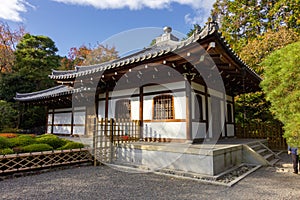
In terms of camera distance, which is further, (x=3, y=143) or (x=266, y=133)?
(x=266, y=133)

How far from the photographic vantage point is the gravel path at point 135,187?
133 inches

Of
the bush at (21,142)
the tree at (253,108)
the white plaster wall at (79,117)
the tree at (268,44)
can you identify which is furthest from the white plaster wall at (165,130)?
the tree at (253,108)

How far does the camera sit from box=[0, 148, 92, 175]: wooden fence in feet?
14.9

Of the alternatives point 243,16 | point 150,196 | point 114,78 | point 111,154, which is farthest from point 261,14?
point 150,196

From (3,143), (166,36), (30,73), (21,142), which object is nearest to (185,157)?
(21,142)

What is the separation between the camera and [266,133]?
9680mm

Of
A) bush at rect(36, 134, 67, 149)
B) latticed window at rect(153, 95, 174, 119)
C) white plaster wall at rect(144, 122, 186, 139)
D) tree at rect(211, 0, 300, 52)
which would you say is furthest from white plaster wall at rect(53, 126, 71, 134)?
tree at rect(211, 0, 300, 52)

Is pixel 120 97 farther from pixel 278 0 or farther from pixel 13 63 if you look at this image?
pixel 13 63

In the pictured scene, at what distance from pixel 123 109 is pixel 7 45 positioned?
18.0 metres

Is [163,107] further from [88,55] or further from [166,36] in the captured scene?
[88,55]

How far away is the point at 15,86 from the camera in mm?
16594

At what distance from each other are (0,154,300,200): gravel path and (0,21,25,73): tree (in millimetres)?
17149

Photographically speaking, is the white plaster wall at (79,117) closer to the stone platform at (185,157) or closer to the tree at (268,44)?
the stone platform at (185,157)

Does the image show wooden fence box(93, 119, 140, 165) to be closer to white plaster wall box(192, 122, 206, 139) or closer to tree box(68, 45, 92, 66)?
white plaster wall box(192, 122, 206, 139)
